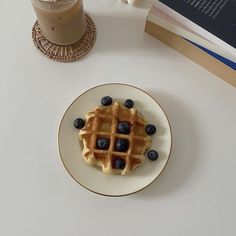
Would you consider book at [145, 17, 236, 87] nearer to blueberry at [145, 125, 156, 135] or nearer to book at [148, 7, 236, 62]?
book at [148, 7, 236, 62]

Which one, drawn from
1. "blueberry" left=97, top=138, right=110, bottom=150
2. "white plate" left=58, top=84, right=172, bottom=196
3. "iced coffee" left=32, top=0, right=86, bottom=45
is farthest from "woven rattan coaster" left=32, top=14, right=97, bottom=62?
"blueberry" left=97, top=138, right=110, bottom=150

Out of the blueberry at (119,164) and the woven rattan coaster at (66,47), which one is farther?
the woven rattan coaster at (66,47)

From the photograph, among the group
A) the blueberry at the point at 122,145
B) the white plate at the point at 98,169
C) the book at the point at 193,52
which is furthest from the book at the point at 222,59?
the blueberry at the point at 122,145

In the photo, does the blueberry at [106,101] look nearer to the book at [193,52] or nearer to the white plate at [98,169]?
the white plate at [98,169]

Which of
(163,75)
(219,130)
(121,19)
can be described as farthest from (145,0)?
(219,130)

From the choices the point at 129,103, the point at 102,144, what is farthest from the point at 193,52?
the point at 102,144

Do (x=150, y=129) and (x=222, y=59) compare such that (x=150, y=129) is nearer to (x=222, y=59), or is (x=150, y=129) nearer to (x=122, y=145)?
(x=122, y=145)

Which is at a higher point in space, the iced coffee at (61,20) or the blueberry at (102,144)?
the iced coffee at (61,20)
